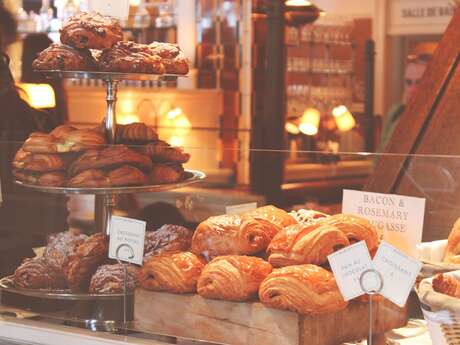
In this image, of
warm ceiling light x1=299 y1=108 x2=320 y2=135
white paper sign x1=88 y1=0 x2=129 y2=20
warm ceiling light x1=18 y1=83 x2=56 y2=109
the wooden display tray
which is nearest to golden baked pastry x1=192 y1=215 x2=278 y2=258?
the wooden display tray

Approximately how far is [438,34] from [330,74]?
0.69 meters

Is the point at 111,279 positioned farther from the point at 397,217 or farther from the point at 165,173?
the point at 397,217

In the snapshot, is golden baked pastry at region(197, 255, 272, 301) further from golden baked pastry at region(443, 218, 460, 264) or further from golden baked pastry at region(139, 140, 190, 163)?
golden baked pastry at region(139, 140, 190, 163)

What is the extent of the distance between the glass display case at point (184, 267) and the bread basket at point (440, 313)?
9cm

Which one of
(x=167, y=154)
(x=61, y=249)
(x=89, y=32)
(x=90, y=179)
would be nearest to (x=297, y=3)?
(x=89, y=32)

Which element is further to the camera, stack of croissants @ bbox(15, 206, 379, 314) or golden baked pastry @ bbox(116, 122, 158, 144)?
golden baked pastry @ bbox(116, 122, 158, 144)

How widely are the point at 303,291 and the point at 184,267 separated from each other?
28 cm

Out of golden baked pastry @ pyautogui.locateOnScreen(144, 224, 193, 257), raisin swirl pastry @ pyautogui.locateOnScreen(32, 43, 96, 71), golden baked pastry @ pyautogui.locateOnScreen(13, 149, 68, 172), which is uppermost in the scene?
raisin swirl pastry @ pyautogui.locateOnScreen(32, 43, 96, 71)

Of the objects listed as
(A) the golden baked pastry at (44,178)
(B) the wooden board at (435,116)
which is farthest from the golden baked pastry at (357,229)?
(A) the golden baked pastry at (44,178)

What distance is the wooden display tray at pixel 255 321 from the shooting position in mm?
1593

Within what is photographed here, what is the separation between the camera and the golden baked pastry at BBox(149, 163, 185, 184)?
212 centimetres

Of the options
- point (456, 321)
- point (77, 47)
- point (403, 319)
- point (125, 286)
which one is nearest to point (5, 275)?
Result: point (125, 286)

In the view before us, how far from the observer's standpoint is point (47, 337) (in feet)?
6.34

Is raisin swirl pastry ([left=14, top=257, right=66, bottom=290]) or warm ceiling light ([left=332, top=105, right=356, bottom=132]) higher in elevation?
warm ceiling light ([left=332, top=105, right=356, bottom=132])
